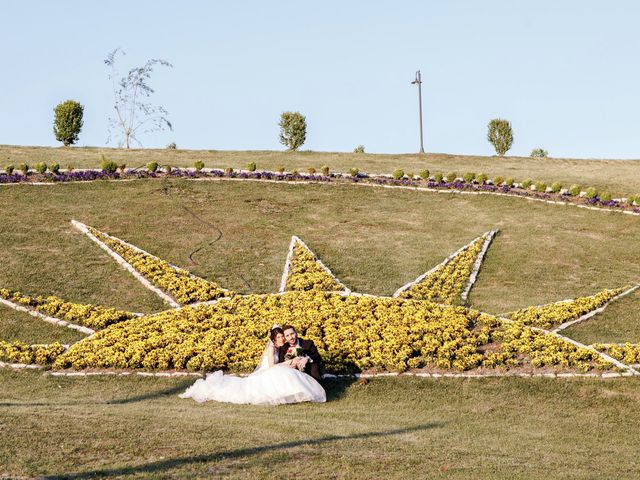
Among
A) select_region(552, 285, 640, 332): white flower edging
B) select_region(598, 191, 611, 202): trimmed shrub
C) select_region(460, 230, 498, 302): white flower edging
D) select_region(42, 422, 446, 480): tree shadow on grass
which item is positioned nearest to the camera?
select_region(42, 422, 446, 480): tree shadow on grass

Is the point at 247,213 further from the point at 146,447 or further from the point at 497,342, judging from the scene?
the point at 146,447

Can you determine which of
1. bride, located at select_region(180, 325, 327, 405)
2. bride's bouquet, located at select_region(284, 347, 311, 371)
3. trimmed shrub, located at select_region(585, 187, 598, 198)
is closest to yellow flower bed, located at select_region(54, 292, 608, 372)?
bride's bouquet, located at select_region(284, 347, 311, 371)

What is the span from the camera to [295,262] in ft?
84.9

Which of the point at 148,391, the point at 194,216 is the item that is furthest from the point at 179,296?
the point at 194,216

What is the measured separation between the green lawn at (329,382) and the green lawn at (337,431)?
4cm

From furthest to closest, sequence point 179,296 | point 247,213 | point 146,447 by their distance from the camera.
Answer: point 247,213, point 179,296, point 146,447

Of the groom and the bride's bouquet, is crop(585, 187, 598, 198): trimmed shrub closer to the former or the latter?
the groom

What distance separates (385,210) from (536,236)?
6298mm

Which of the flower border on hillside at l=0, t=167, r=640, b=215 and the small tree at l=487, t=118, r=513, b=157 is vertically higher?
the small tree at l=487, t=118, r=513, b=157

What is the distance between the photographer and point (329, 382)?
16719mm

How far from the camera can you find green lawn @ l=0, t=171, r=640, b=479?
1086 cm

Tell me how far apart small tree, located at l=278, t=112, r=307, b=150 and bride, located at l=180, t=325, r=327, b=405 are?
46262 millimetres

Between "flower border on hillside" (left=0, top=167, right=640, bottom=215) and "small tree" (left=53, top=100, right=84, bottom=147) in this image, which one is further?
"small tree" (left=53, top=100, right=84, bottom=147)

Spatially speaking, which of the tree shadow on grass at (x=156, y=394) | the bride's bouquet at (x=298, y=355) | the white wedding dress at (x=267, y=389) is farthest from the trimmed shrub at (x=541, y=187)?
the white wedding dress at (x=267, y=389)
